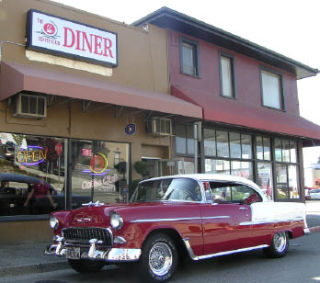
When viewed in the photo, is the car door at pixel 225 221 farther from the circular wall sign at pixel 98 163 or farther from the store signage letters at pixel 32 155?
the store signage letters at pixel 32 155

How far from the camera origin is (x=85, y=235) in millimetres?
6172

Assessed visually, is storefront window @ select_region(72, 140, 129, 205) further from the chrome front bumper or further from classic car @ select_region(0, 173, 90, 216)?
the chrome front bumper

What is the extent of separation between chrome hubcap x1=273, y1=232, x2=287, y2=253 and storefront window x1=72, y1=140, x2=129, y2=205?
499cm

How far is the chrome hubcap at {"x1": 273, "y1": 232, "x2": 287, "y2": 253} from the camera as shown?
8289mm

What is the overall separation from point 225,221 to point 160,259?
1.49m

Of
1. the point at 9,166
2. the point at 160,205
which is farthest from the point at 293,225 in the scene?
the point at 9,166

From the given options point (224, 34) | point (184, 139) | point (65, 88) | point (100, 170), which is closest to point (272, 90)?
point (224, 34)

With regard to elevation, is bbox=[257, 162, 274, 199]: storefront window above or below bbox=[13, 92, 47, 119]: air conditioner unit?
below

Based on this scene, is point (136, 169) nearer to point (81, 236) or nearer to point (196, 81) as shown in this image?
point (196, 81)

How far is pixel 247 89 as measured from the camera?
659 inches

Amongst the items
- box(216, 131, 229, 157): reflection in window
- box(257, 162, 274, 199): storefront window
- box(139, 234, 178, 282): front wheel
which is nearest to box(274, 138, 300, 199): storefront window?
box(257, 162, 274, 199): storefront window

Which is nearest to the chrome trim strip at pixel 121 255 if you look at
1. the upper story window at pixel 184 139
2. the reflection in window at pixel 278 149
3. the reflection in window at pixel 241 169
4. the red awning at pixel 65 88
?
the red awning at pixel 65 88

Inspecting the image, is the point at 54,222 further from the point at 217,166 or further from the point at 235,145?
the point at 235,145

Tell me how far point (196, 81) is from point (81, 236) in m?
9.36
